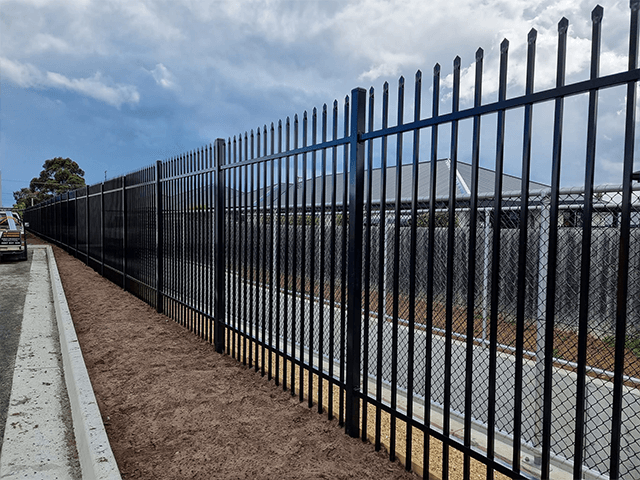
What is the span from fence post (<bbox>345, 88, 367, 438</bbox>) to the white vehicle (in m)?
19.0

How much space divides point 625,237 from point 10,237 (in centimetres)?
2112

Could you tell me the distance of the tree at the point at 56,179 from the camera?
169ft

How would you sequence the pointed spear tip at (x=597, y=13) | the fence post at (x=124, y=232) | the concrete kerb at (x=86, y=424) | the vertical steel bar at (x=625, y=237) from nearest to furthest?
the vertical steel bar at (x=625, y=237) → the pointed spear tip at (x=597, y=13) → the concrete kerb at (x=86, y=424) → the fence post at (x=124, y=232)

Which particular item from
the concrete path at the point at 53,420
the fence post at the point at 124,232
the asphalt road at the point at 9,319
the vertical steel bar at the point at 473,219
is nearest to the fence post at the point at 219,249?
the concrete path at the point at 53,420

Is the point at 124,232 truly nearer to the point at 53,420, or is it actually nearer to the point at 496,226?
the point at 53,420

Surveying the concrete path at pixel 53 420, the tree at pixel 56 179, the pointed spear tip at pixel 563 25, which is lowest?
the concrete path at pixel 53 420

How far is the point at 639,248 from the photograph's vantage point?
568 cm


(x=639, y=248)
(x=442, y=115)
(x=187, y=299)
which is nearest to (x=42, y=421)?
(x=187, y=299)

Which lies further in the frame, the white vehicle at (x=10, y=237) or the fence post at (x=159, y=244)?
the white vehicle at (x=10, y=237)

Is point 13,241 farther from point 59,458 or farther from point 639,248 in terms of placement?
point 639,248

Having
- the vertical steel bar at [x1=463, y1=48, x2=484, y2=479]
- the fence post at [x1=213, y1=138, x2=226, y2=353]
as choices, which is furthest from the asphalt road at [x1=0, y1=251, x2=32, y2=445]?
the vertical steel bar at [x1=463, y1=48, x2=484, y2=479]

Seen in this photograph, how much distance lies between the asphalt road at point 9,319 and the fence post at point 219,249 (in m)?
2.38

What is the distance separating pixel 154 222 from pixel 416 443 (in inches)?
253

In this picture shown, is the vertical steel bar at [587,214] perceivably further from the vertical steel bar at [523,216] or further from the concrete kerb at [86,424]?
the concrete kerb at [86,424]
